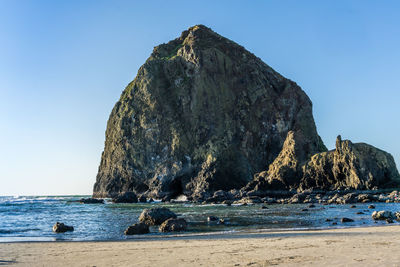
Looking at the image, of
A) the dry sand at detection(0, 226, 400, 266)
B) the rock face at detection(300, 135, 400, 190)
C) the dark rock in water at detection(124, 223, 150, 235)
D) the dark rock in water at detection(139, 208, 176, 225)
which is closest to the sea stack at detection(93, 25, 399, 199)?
the rock face at detection(300, 135, 400, 190)

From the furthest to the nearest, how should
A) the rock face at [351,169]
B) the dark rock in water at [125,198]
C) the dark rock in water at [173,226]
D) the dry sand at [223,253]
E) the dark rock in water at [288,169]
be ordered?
the dark rock in water at [288,169]
the dark rock in water at [125,198]
the rock face at [351,169]
the dark rock in water at [173,226]
the dry sand at [223,253]

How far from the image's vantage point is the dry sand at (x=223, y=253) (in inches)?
441

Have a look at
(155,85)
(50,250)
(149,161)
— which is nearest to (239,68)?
(155,85)

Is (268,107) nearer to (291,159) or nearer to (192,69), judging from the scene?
(192,69)

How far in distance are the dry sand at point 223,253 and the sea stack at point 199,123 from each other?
81235 millimetres

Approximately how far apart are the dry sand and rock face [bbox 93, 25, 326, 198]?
82299 millimetres

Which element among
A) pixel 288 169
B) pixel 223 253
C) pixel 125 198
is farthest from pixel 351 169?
pixel 223 253

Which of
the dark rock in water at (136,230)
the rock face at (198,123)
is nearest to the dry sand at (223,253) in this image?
the dark rock in water at (136,230)

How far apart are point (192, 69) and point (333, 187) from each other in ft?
189

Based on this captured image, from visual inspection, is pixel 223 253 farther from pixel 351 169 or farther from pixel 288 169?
pixel 288 169

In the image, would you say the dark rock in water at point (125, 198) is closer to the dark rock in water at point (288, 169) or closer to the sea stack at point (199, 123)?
the sea stack at point (199, 123)

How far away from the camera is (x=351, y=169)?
2960 inches

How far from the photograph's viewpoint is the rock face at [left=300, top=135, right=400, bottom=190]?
242 feet

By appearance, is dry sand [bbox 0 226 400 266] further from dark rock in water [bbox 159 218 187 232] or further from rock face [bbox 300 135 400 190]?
rock face [bbox 300 135 400 190]
